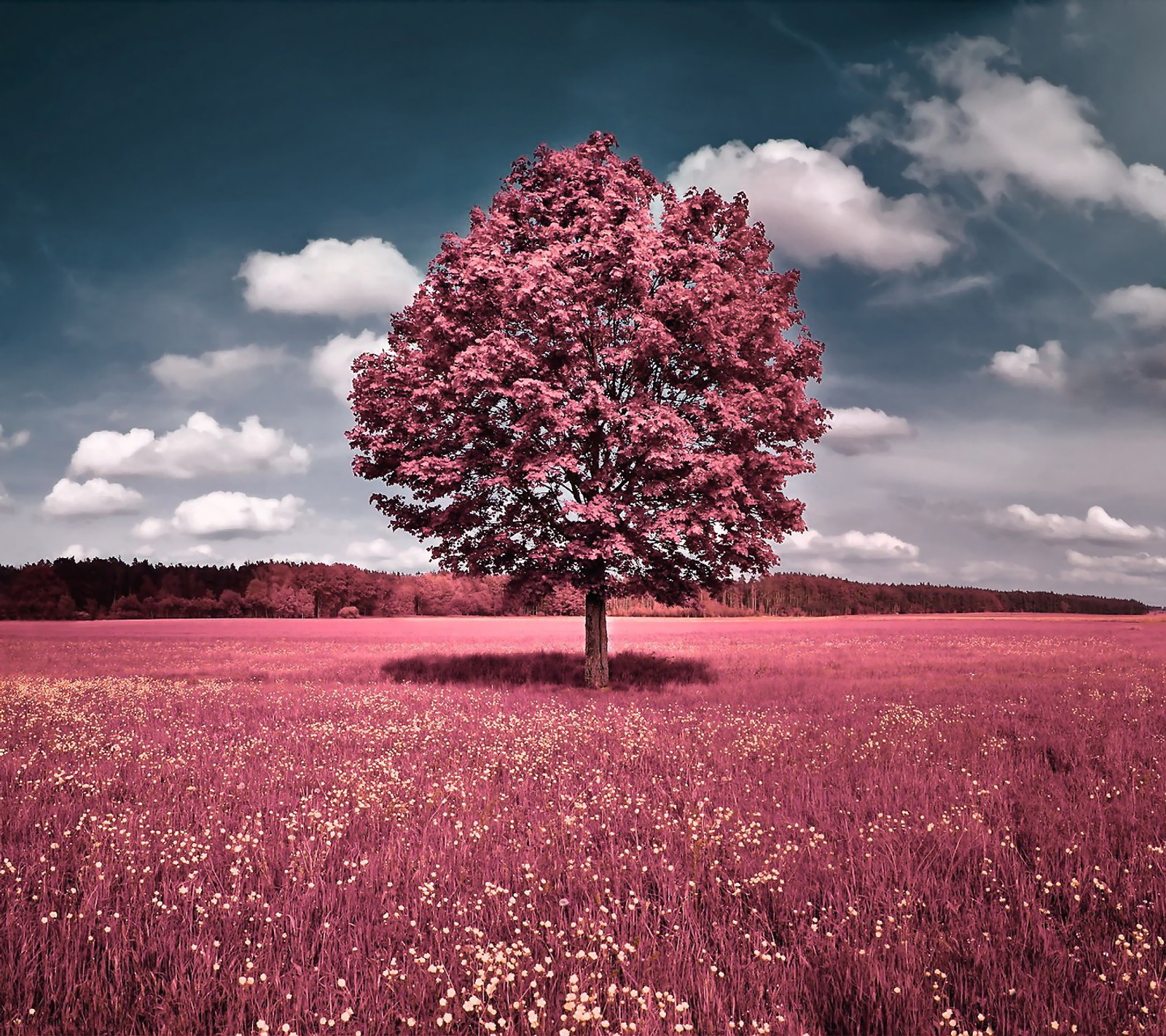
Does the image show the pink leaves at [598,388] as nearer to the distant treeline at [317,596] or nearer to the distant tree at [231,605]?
the distant treeline at [317,596]

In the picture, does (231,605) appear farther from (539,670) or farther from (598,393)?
(598,393)

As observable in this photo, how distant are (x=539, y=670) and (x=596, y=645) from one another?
4.50 meters

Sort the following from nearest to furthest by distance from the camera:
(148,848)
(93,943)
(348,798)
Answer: (93,943) → (148,848) → (348,798)

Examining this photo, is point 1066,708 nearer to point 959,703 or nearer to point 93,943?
point 959,703

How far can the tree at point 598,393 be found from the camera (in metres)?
17.8

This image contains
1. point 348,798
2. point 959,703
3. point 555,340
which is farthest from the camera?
point 555,340

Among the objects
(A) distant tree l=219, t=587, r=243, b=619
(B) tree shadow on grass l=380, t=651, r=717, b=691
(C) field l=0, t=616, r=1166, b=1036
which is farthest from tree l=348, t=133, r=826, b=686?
(A) distant tree l=219, t=587, r=243, b=619

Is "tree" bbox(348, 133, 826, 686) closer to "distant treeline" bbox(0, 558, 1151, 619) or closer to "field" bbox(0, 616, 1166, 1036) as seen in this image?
"field" bbox(0, 616, 1166, 1036)

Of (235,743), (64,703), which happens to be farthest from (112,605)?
(235,743)

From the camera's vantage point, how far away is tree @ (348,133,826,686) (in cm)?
1780

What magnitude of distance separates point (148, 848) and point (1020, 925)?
872cm

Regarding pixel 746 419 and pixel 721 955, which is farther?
pixel 746 419

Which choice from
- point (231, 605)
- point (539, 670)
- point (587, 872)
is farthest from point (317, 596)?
point (587, 872)

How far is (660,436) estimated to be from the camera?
58.2 ft
